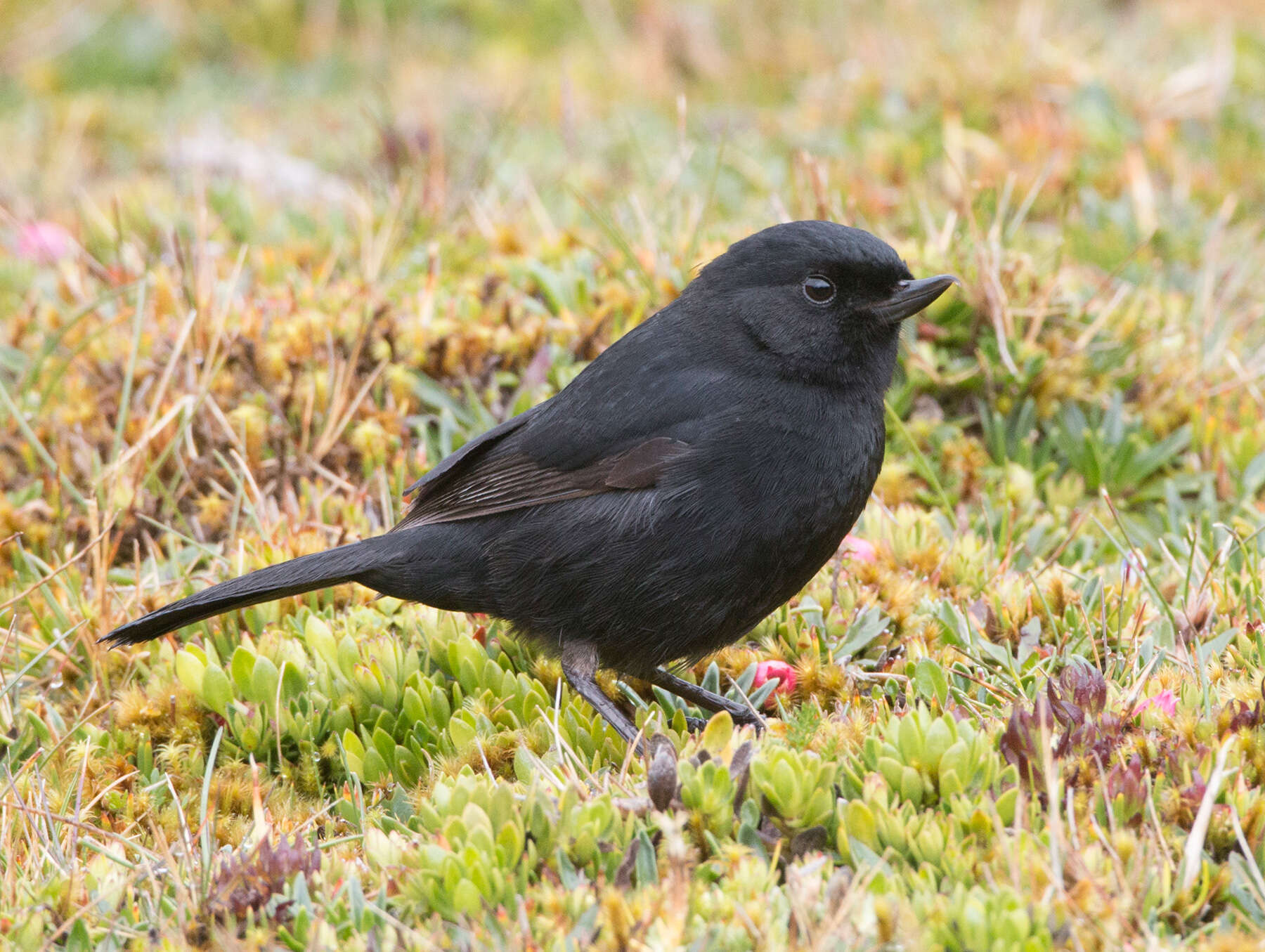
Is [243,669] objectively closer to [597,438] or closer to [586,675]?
[586,675]

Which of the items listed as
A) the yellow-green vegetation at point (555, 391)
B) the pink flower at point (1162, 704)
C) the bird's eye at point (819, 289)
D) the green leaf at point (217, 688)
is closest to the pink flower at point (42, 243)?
the yellow-green vegetation at point (555, 391)

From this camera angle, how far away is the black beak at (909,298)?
3.65 m

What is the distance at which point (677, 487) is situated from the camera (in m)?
3.53

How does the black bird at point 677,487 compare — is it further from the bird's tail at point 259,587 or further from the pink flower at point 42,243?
the pink flower at point 42,243

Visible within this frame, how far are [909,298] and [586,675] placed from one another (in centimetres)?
140

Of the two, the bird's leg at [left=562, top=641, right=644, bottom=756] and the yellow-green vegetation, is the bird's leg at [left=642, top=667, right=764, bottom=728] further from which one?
the bird's leg at [left=562, top=641, right=644, bottom=756]

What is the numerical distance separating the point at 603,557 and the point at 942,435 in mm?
1766

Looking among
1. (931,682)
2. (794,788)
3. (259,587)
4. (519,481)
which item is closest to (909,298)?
(931,682)

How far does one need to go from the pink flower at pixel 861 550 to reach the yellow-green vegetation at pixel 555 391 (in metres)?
0.03

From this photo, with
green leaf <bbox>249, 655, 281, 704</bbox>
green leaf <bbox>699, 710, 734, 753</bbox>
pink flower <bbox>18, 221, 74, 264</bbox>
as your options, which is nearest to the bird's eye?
green leaf <bbox>699, 710, 734, 753</bbox>

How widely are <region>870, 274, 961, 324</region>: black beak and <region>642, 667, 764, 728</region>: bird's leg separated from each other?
1173 millimetres

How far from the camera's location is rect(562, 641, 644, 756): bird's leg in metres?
3.50

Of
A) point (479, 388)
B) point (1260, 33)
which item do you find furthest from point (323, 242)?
point (1260, 33)

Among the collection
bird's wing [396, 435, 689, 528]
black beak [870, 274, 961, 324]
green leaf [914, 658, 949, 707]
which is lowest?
green leaf [914, 658, 949, 707]
